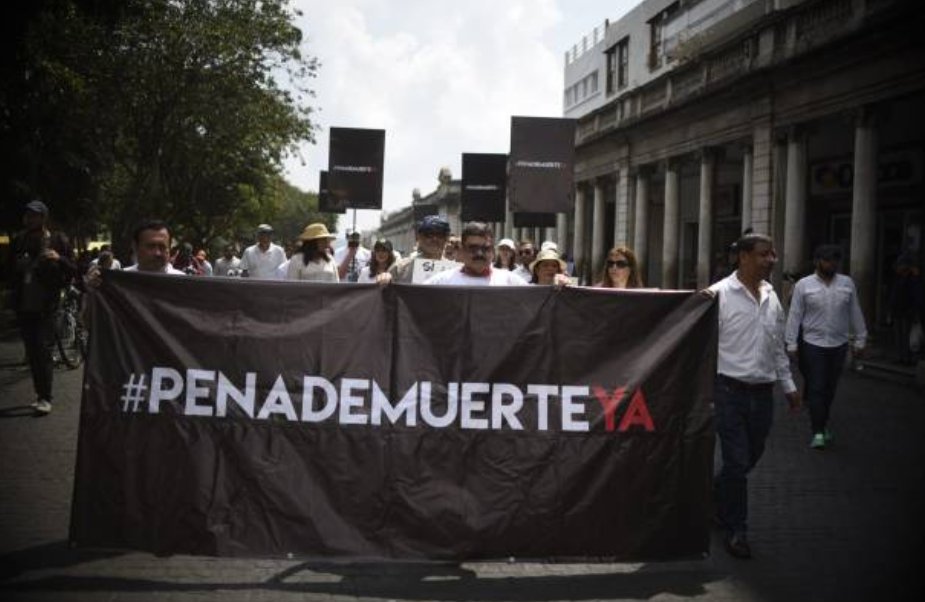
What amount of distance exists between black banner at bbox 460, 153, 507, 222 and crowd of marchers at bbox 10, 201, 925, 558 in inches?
121

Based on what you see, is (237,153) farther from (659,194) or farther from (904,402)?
(904,402)

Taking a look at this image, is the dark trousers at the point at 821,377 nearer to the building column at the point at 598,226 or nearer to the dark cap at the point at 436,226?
the dark cap at the point at 436,226

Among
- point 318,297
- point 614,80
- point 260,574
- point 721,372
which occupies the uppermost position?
point 614,80

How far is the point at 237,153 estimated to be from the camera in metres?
31.6

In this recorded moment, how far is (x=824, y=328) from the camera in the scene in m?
9.57

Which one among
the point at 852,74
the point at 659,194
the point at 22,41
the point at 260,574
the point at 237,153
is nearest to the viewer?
the point at 260,574

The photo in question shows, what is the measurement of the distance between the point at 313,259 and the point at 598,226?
1138 inches

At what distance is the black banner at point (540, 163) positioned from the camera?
13203 millimetres

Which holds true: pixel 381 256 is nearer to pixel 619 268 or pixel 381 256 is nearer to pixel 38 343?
pixel 38 343

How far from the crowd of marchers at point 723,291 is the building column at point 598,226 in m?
20.4

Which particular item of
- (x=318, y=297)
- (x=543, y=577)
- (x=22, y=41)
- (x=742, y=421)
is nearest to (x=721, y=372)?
(x=742, y=421)

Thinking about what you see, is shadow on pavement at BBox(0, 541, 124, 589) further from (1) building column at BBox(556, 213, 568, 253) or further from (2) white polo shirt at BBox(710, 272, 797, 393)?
(1) building column at BBox(556, 213, 568, 253)

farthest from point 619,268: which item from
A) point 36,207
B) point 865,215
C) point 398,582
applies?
point 865,215

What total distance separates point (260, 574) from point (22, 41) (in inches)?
595
